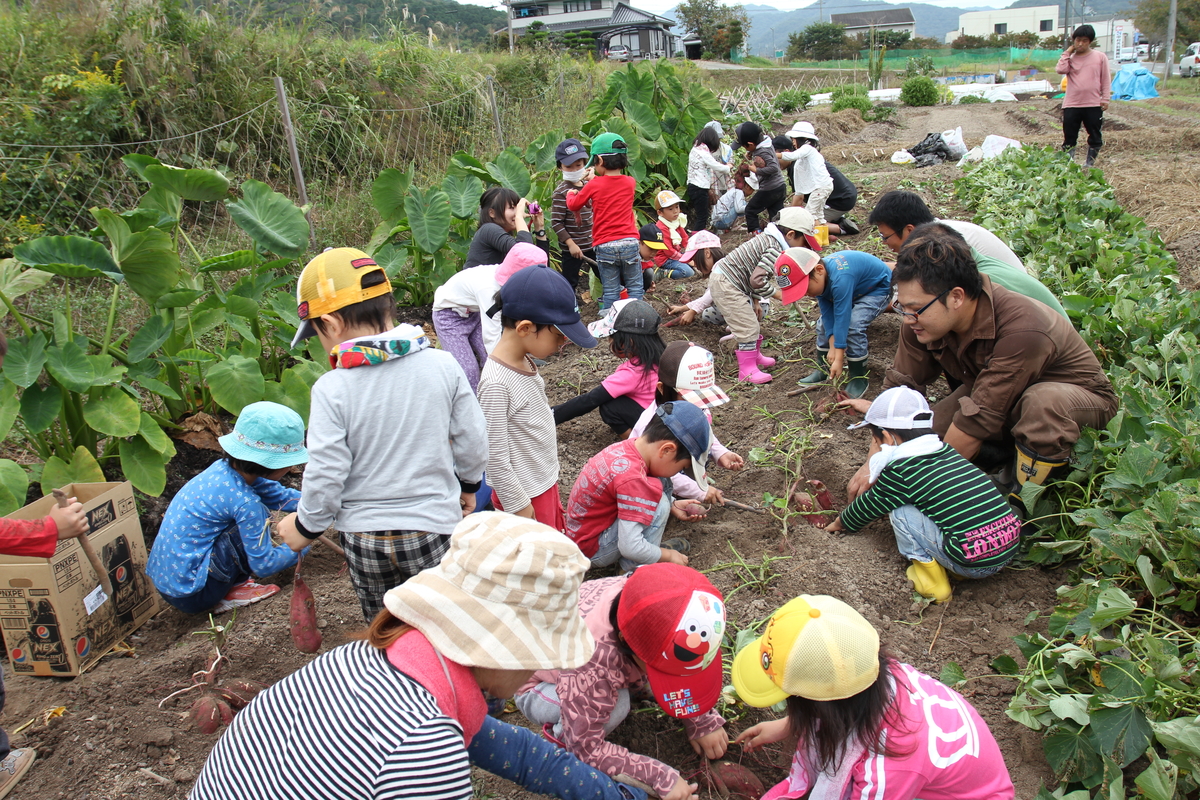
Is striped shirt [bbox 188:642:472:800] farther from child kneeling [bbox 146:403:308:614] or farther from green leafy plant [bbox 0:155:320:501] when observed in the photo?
green leafy plant [bbox 0:155:320:501]

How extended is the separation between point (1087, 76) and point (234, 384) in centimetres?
955

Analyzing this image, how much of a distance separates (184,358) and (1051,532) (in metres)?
3.90

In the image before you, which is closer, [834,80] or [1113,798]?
[1113,798]

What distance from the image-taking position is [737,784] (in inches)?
82.7

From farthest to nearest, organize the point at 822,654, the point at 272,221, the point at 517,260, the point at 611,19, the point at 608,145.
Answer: the point at 611,19 → the point at 608,145 → the point at 272,221 → the point at 517,260 → the point at 822,654

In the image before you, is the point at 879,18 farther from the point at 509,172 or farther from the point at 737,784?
the point at 737,784

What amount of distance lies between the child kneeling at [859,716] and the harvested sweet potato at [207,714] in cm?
168

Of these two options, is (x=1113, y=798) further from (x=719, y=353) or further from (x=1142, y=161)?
(x=1142, y=161)

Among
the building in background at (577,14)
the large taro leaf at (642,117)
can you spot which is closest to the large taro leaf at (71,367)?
the large taro leaf at (642,117)

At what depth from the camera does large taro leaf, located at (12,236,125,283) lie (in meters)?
3.27

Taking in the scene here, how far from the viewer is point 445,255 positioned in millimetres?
6258

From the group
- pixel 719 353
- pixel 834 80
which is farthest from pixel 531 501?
pixel 834 80

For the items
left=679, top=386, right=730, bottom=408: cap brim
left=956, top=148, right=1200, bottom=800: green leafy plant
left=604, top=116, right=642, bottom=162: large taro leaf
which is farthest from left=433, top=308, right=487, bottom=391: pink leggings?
left=604, top=116, right=642, bottom=162: large taro leaf

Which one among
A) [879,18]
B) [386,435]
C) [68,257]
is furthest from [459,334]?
[879,18]
